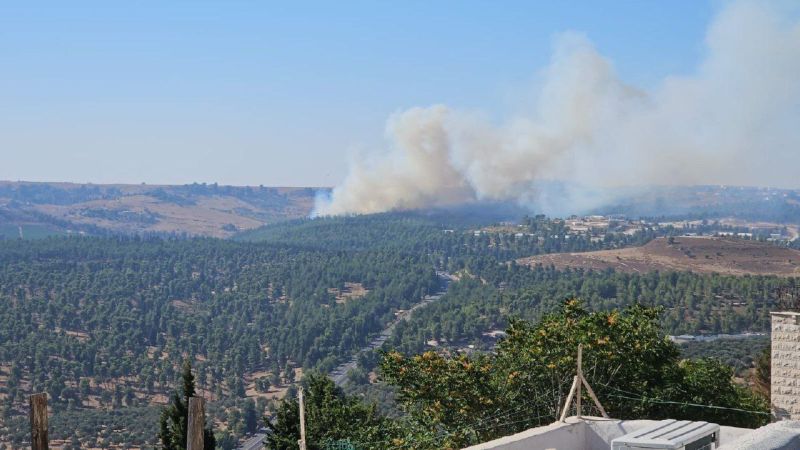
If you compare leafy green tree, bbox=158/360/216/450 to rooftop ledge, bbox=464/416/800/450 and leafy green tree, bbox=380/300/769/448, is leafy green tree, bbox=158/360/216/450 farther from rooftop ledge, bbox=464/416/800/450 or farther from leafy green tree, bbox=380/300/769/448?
rooftop ledge, bbox=464/416/800/450

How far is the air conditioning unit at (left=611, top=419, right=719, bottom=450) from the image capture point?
9180 millimetres

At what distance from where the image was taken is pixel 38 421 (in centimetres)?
937

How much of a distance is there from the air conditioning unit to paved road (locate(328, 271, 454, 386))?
3066 inches

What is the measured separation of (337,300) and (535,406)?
10598 cm

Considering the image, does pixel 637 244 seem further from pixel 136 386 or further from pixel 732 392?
pixel 732 392

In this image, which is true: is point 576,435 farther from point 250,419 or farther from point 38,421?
point 250,419

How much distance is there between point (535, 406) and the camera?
24250mm

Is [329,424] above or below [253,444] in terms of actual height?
above

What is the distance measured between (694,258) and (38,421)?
119951mm

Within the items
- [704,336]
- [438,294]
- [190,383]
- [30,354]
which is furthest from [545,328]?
[438,294]

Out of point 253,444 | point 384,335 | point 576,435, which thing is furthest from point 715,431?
point 384,335

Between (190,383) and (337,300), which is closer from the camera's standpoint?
(190,383)

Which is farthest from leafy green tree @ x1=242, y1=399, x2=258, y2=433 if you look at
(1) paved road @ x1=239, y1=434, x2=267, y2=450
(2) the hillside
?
(2) the hillside

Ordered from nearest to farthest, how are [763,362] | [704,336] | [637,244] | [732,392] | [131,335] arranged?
[732,392], [763,362], [704,336], [131,335], [637,244]
